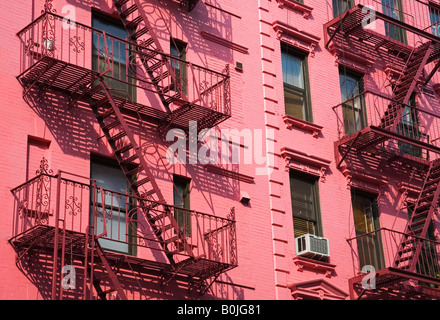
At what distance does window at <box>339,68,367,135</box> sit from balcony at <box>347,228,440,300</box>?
9.34ft

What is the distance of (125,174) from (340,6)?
955 centimetres

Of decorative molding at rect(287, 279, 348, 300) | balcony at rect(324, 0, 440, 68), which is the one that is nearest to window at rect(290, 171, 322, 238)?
decorative molding at rect(287, 279, 348, 300)

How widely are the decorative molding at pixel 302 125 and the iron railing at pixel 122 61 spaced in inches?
77.3

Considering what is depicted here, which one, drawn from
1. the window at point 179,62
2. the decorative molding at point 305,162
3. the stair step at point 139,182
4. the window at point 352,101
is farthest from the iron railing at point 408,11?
the stair step at point 139,182

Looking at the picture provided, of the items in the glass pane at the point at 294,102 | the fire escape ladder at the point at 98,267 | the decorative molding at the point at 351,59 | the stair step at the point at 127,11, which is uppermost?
the decorative molding at the point at 351,59

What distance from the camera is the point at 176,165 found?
19.3m

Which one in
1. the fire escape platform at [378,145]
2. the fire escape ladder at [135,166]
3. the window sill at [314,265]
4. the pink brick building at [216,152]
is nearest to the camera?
the pink brick building at [216,152]

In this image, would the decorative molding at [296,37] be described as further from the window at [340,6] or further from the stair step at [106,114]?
the stair step at [106,114]

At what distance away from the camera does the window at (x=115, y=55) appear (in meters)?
19.0

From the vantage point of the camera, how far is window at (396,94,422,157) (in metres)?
23.8

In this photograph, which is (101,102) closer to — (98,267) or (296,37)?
(98,267)

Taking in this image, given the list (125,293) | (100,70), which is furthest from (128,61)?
(125,293)

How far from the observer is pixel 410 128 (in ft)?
80.7

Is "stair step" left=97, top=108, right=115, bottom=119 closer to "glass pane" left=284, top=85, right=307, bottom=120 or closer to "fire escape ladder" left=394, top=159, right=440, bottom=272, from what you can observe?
"glass pane" left=284, top=85, right=307, bottom=120
